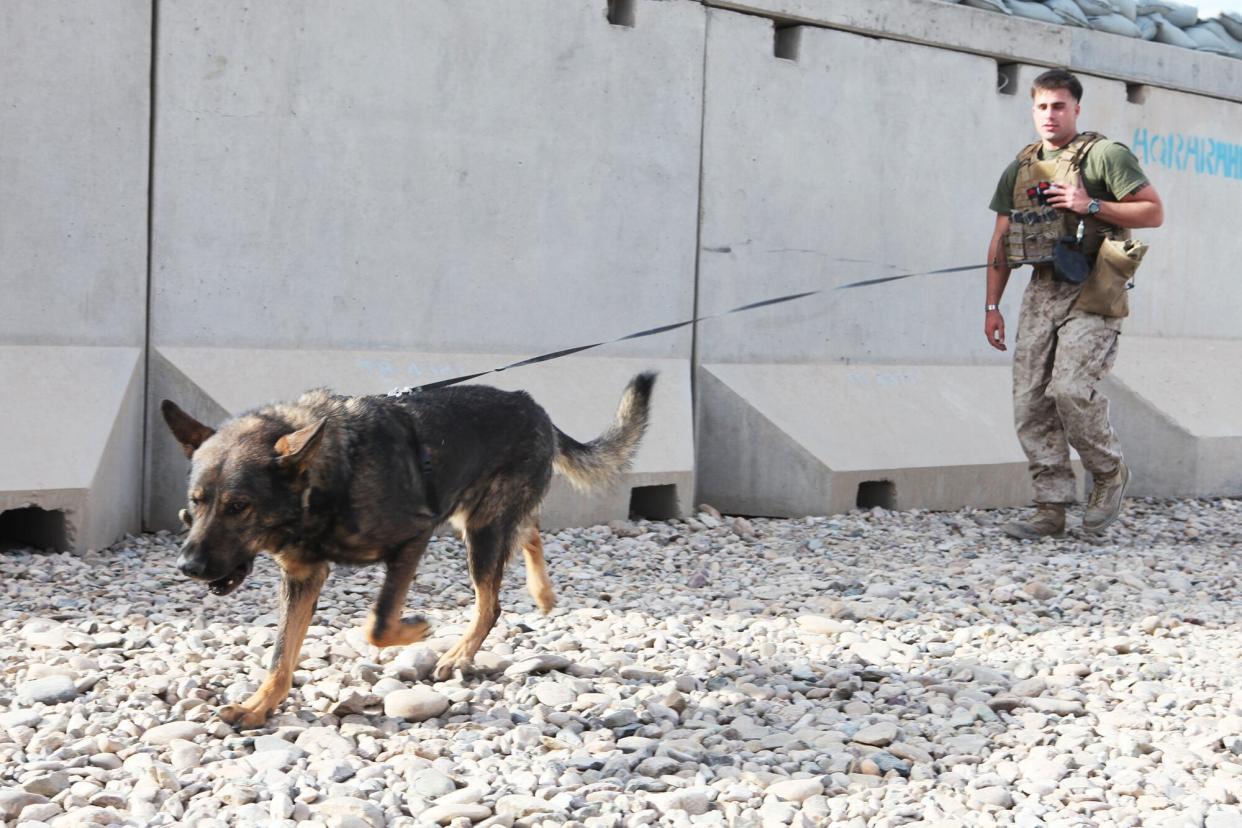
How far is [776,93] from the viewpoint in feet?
26.2

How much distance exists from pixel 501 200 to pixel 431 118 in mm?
566

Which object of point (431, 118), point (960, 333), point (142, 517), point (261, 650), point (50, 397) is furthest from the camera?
point (960, 333)

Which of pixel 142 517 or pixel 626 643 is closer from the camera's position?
pixel 626 643

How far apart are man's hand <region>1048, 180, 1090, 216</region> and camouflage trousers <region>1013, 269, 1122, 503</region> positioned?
0.38 meters

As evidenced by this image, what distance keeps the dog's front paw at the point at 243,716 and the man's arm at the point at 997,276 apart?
4701 mm

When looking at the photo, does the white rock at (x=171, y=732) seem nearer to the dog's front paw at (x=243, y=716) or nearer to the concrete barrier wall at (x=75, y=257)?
the dog's front paw at (x=243, y=716)

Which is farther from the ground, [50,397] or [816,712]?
[50,397]

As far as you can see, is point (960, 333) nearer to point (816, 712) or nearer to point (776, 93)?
point (776, 93)

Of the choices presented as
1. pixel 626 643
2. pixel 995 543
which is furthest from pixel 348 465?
pixel 995 543

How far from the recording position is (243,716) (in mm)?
3572

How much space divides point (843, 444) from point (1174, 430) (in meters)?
2.88

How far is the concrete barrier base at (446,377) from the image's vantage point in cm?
605

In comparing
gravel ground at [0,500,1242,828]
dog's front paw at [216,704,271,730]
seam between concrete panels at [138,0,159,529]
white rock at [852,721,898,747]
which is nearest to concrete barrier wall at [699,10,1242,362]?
gravel ground at [0,500,1242,828]

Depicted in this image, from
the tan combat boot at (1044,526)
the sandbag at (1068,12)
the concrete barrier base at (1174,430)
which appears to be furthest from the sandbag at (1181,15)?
the tan combat boot at (1044,526)
